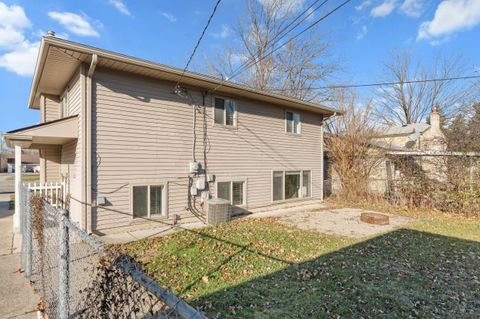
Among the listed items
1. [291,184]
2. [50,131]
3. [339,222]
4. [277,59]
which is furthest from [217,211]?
[277,59]

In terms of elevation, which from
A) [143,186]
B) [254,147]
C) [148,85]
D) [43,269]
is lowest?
[43,269]

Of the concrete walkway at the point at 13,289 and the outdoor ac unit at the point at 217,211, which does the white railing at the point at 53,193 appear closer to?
the concrete walkway at the point at 13,289

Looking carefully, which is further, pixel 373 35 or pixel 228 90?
pixel 373 35

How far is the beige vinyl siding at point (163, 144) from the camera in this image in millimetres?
6508

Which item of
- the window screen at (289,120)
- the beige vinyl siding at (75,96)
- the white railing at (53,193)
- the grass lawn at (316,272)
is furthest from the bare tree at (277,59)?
the grass lawn at (316,272)

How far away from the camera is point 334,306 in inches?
133

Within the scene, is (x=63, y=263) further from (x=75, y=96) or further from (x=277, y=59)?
(x=277, y=59)

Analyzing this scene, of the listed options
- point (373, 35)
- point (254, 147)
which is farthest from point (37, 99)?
point (373, 35)

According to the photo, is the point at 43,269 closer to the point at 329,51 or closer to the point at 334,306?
the point at 334,306

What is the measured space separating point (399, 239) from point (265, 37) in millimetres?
17374

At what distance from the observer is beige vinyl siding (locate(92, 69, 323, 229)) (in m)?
6.51

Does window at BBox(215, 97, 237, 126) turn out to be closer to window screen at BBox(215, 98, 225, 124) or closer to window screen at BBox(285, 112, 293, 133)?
window screen at BBox(215, 98, 225, 124)

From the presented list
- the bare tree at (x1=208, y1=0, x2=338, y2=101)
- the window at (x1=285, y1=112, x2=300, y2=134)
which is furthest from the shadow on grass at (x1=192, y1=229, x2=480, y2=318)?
the bare tree at (x1=208, y1=0, x2=338, y2=101)

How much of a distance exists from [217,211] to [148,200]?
1.94 metres
